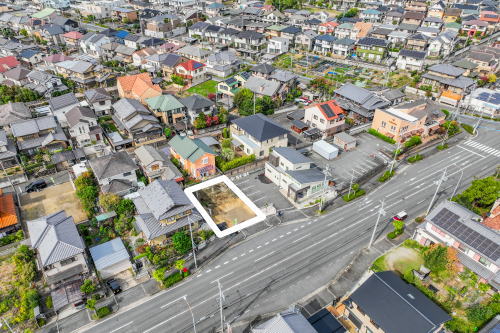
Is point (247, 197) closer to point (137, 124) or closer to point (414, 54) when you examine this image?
point (137, 124)

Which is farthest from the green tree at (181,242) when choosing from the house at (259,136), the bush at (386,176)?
the bush at (386,176)

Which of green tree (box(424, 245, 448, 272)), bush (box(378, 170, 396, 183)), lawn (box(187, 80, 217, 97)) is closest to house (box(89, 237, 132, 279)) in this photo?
green tree (box(424, 245, 448, 272))

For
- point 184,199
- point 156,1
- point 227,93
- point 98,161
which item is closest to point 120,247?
point 184,199

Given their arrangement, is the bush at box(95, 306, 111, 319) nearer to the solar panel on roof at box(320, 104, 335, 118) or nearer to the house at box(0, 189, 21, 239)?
the house at box(0, 189, 21, 239)

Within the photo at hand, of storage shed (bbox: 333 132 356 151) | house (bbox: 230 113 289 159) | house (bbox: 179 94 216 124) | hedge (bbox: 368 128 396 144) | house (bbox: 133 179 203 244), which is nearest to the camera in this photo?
house (bbox: 133 179 203 244)

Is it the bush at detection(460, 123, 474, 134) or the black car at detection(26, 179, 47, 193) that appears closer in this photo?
the black car at detection(26, 179, 47, 193)

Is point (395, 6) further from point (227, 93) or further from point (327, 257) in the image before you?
point (327, 257)
